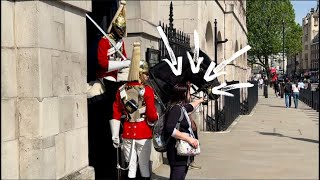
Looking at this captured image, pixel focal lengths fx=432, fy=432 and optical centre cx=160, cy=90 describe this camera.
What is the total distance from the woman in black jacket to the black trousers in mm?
1539

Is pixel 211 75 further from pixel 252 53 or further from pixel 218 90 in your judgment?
pixel 252 53

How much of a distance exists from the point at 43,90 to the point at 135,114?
1.34m

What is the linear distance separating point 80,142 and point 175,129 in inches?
47.2

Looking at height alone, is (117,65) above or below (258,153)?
above

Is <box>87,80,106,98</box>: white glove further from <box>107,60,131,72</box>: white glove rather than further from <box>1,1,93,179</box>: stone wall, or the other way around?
<box>1,1,93,179</box>: stone wall

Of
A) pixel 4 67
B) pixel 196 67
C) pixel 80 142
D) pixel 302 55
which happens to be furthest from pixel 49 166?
pixel 302 55

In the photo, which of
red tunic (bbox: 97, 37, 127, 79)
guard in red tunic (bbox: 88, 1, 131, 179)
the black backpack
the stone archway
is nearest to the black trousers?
guard in red tunic (bbox: 88, 1, 131, 179)

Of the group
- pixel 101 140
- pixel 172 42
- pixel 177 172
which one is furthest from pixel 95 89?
pixel 172 42

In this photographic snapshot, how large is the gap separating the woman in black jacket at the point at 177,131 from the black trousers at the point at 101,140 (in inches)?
60.6

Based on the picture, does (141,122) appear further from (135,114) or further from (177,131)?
(177,131)

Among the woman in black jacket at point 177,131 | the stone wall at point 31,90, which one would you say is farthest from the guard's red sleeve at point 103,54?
the woman in black jacket at point 177,131

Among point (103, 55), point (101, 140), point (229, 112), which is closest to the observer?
point (103, 55)

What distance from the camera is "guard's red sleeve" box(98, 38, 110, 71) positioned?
5.67 meters

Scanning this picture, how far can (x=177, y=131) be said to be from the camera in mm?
4848
